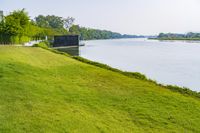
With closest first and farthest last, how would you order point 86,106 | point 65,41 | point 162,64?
point 86,106 < point 162,64 < point 65,41

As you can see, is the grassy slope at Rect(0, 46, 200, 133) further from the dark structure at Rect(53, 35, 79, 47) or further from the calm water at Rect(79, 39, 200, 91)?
the dark structure at Rect(53, 35, 79, 47)

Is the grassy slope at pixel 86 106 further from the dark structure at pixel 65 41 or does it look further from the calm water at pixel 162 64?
the dark structure at pixel 65 41

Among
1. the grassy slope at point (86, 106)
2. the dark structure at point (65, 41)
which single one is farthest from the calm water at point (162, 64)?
the dark structure at point (65, 41)

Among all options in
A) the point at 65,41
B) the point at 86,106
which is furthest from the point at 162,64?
the point at 65,41

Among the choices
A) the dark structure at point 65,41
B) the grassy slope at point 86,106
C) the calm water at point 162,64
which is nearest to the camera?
the grassy slope at point 86,106

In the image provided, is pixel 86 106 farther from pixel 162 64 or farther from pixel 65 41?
pixel 65 41

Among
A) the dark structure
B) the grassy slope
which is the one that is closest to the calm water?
the grassy slope

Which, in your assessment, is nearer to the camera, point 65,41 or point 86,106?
point 86,106

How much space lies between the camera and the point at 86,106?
8.09m

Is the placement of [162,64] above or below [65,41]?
below

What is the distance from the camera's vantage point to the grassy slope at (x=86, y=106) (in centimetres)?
644

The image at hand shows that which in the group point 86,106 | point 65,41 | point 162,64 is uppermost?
point 86,106

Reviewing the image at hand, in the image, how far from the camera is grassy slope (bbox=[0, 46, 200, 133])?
253 inches

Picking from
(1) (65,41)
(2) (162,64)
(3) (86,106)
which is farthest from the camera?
(1) (65,41)
